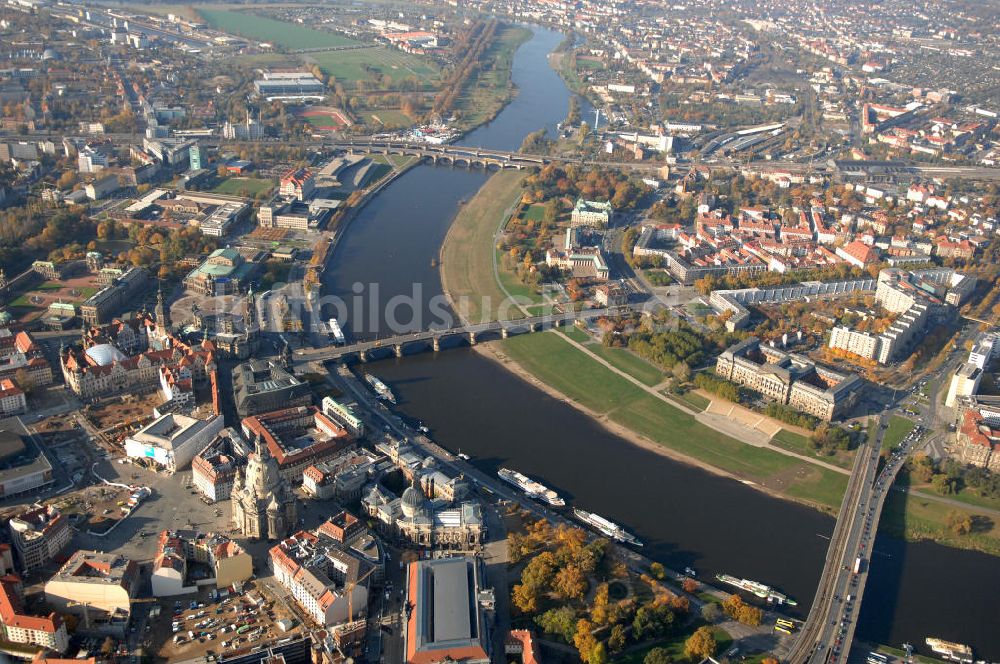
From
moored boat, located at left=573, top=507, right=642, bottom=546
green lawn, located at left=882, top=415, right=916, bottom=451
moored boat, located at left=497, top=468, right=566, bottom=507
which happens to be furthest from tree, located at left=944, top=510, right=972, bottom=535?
moored boat, located at left=497, top=468, right=566, bottom=507

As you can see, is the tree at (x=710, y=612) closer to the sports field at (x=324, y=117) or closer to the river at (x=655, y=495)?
the river at (x=655, y=495)

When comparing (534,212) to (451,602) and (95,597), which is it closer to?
(451,602)

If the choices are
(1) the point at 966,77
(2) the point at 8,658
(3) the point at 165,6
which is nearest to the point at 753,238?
(2) the point at 8,658

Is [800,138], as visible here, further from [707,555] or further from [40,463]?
[40,463]

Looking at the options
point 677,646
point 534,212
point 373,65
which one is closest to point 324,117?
point 373,65

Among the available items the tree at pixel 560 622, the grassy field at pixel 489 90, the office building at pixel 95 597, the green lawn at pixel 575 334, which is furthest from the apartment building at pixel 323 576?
the grassy field at pixel 489 90
